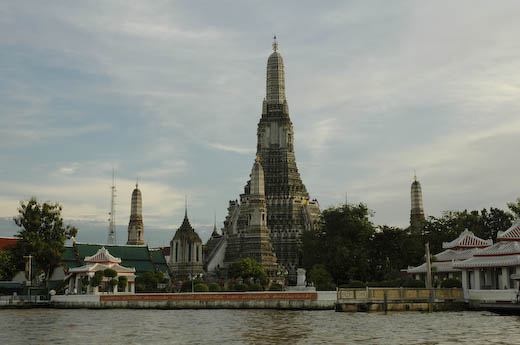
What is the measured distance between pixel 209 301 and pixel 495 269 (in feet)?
76.1

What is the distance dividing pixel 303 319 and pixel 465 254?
85.1 ft

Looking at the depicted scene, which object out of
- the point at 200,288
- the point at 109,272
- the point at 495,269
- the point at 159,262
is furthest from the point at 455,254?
the point at 159,262

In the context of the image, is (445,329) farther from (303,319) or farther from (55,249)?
(55,249)

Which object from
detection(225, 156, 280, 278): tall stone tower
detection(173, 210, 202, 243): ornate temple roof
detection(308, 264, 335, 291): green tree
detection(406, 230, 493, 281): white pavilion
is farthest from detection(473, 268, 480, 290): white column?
detection(173, 210, 202, 243): ornate temple roof

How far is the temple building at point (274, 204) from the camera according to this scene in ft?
315

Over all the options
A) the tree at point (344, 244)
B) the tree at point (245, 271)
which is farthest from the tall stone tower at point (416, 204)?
the tree at point (245, 271)

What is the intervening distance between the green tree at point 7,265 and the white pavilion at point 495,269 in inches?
1696

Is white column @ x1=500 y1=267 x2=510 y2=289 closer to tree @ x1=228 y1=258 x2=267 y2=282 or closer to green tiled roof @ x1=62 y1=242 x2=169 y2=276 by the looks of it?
tree @ x1=228 y1=258 x2=267 y2=282

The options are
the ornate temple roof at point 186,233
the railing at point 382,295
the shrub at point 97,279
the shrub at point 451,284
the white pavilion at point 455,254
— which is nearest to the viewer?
the railing at point 382,295

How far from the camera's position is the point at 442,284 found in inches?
2172

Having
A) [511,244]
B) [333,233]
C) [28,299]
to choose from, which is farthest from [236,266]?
[511,244]

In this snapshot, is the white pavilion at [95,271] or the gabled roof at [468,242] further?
the white pavilion at [95,271]

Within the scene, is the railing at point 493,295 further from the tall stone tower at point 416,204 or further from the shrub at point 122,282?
the tall stone tower at point 416,204

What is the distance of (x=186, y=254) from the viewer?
94.8m
